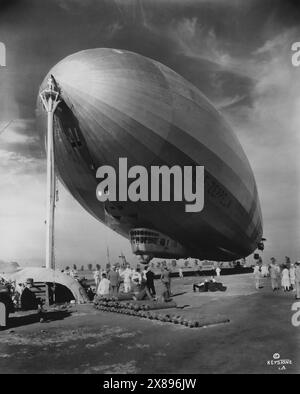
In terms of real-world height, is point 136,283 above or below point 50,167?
below

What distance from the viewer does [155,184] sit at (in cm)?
1683

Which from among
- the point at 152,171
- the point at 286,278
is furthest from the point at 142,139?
the point at 286,278

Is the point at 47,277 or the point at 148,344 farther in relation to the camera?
the point at 47,277

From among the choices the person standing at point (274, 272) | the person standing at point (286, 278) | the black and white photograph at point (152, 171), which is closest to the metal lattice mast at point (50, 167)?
the black and white photograph at point (152, 171)

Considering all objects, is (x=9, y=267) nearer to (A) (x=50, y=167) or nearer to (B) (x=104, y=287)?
(A) (x=50, y=167)

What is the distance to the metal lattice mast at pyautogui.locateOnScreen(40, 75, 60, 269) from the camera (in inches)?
662

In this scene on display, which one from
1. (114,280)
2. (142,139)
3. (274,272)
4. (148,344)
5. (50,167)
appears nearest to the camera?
(148,344)

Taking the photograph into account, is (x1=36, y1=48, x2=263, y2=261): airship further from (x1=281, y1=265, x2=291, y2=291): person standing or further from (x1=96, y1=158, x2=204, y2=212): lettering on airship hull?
(x1=281, y1=265, x2=291, y2=291): person standing

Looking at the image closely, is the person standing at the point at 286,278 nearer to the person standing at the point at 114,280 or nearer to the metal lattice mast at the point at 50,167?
the person standing at the point at 114,280

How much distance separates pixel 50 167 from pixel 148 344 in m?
9.46

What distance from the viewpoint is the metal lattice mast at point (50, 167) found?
16.8 meters

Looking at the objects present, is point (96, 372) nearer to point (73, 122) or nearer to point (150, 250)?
point (73, 122)

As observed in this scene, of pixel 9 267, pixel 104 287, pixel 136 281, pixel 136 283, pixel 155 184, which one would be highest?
pixel 155 184
